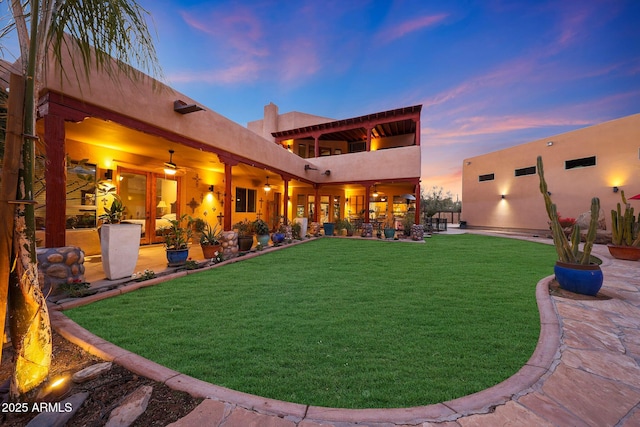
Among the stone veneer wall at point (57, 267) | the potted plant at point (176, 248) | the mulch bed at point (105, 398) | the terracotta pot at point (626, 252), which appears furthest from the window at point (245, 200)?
the terracotta pot at point (626, 252)

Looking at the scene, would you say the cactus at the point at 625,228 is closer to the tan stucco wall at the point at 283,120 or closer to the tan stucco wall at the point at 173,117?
the tan stucco wall at the point at 173,117

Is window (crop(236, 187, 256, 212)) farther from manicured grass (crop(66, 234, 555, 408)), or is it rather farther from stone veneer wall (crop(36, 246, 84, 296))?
stone veneer wall (crop(36, 246, 84, 296))

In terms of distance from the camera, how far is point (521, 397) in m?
1.50

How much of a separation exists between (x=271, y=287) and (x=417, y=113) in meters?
10.8

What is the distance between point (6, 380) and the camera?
1541 mm

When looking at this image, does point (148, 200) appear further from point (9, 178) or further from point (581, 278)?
point (581, 278)

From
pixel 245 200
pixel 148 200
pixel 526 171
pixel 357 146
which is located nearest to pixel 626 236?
pixel 526 171

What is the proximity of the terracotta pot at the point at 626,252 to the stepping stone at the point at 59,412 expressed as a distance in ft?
37.3

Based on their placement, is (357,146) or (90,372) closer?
(90,372)

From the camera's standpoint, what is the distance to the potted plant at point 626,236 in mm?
6453

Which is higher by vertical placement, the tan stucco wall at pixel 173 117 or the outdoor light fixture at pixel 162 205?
the tan stucco wall at pixel 173 117

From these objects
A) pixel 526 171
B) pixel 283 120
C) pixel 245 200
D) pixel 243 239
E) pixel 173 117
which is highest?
pixel 283 120

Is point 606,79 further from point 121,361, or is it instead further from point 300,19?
point 121,361

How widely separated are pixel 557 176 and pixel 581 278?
536 inches
